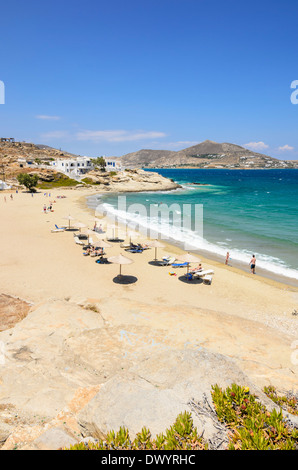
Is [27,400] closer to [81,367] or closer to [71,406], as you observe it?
[71,406]

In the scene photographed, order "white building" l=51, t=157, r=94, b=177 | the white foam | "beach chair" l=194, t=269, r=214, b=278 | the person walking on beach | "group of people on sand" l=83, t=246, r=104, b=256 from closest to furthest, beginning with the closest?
"beach chair" l=194, t=269, r=214, b=278 < the person walking on beach < the white foam < "group of people on sand" l=83, t=246, r=104, b=256 < "white building" l=51, t=157, r=94, b=177

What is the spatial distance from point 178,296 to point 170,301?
0.97m

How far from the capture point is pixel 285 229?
3419cm

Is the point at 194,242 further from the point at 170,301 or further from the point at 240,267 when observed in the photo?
the point at 170,301

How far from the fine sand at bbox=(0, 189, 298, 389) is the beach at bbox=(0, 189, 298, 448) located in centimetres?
4

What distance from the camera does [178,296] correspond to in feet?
50.9

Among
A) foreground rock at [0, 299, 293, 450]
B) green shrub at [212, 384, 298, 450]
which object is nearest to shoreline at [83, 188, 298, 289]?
foreground rock at [0, 299, 293, 450]

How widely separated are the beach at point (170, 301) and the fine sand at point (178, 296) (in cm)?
4

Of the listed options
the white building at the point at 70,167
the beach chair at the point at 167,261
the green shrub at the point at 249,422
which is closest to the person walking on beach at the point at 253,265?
the beach chair at the point at 167,261

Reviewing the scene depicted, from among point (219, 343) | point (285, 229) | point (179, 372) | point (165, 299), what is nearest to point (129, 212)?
point (285, 229)

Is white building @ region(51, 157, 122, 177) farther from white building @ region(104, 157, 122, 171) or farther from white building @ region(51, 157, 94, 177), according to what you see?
white building @ region(104, 157, 122, 171)

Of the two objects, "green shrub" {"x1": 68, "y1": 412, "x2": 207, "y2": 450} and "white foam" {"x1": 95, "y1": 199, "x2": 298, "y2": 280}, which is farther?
"white foam" {"x1": 95, "y1": 199, "x2": 298, "y2": 280}

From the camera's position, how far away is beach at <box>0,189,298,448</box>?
9.77m

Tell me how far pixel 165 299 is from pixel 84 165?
3928 inches
